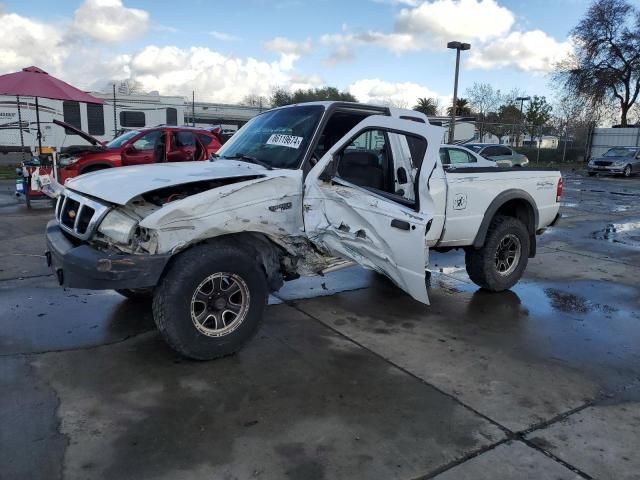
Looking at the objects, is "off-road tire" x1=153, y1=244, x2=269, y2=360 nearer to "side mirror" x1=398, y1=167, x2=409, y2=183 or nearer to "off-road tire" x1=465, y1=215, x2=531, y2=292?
"side mirror" x1=398, y1=167, x2=409, y2=183

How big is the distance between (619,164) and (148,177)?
27.5m

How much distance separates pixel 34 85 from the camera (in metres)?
10.6

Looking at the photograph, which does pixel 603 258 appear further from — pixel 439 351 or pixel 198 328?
pixel 198 328

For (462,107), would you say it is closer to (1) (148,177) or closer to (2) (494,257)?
(2) (494,257)

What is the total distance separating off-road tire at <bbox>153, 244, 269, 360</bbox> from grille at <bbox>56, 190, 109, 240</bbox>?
0.65 m

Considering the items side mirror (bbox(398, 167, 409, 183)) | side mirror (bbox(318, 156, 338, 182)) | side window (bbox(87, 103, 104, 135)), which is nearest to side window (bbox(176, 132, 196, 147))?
side mirror (bbox(398, 167, 409, 183))

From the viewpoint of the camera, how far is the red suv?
11.4 meters

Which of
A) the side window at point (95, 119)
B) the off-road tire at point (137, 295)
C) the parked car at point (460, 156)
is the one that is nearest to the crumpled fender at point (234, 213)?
the off-road tire at point (137, 295)

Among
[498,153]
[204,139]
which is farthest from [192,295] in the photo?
[498,153]

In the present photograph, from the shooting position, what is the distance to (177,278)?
144 inches

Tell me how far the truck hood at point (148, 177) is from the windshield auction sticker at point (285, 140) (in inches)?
14.7

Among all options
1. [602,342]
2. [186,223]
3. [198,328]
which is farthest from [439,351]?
[186,223]

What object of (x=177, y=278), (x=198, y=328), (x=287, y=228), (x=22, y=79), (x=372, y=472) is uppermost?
(x=22, y=79)

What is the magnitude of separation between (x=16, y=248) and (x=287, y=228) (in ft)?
17.1
